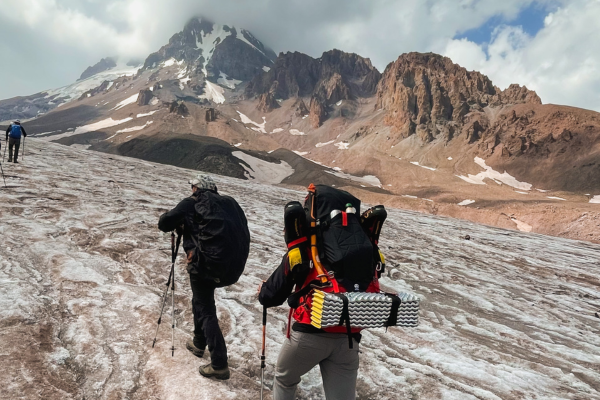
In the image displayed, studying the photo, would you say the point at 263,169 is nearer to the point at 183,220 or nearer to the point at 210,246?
the point at 183,220

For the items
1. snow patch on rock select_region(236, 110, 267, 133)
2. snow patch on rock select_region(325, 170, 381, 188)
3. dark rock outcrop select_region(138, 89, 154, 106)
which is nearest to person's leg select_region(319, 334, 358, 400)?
snow patch on rock select_region(325, 170, 381, 188)

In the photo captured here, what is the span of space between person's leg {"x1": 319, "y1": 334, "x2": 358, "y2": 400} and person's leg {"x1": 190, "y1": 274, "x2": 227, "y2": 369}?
1.95 meters

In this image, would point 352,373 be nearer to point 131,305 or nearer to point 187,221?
point 187,221

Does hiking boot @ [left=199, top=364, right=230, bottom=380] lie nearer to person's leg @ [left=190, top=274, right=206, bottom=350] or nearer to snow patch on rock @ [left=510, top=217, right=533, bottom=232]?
person's leg @ [left=190, top=274, right=206, bottom=350]

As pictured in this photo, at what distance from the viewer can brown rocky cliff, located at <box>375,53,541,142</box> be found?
409ft

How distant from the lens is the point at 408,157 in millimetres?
117125

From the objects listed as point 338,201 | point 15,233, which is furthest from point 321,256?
point 15,233

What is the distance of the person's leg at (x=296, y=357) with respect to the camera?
11.2 ft

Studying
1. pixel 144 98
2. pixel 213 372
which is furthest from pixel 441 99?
pixel 144 98

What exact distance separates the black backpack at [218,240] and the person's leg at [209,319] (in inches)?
9.1

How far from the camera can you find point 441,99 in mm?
129875

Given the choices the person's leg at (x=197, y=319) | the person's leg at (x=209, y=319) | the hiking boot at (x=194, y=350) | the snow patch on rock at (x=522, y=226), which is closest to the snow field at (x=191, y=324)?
the hiking boot at (x=194, y=350)

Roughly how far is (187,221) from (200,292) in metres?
0.98

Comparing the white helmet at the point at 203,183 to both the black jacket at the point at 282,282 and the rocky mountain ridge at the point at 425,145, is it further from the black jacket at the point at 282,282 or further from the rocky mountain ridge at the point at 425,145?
the rocky mountain ridge at the point at 425,145
